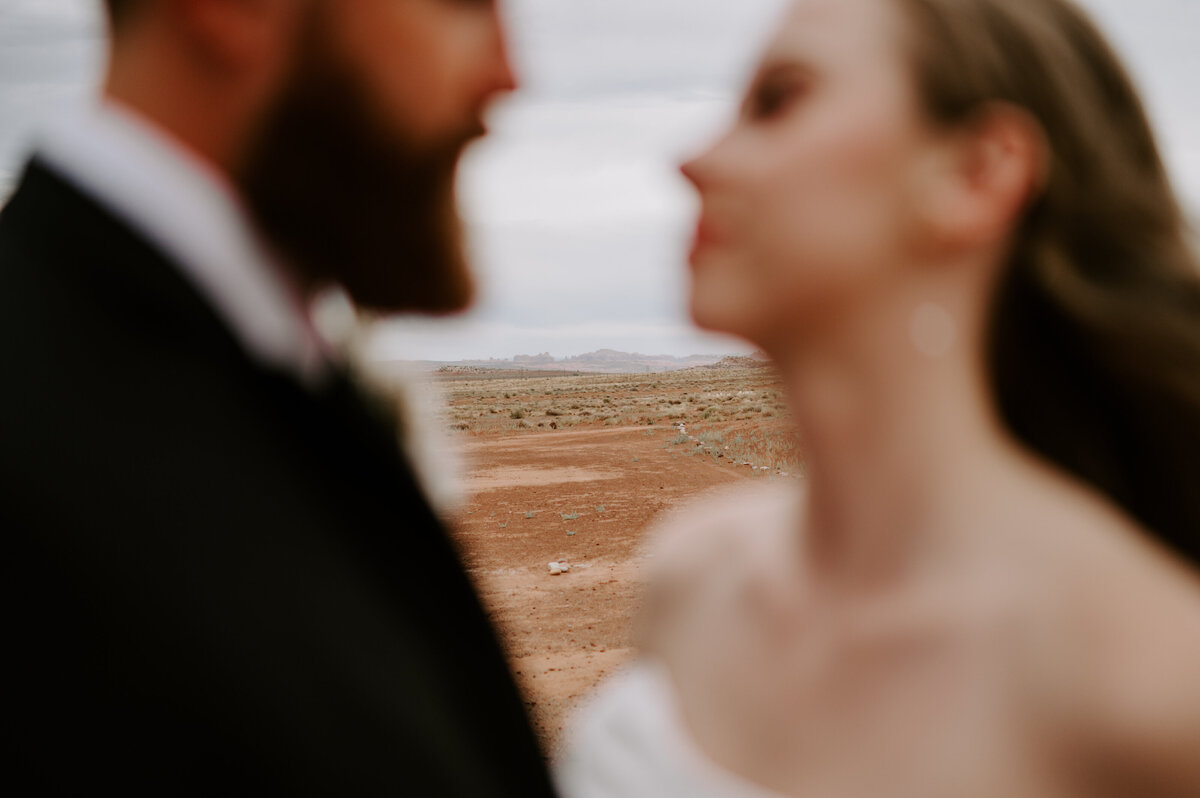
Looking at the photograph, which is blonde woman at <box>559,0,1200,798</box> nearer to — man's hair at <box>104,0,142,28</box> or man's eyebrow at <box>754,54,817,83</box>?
man's eyebrow at <box>754,54,817,83</box>

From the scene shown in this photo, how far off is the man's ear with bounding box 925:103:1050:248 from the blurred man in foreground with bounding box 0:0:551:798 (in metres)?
0.73

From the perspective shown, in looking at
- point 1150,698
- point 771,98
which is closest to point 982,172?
point 771,98

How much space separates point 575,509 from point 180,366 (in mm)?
12523

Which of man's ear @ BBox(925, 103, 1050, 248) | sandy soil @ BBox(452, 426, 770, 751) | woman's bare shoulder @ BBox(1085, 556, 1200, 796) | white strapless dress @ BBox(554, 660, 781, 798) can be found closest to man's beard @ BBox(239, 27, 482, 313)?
man's ear @ BBox(925, 103, 1050, 248)

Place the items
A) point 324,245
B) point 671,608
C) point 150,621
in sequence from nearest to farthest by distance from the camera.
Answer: point 150,621, point 324,245, point 671,608

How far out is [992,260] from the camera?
1573 millimetres

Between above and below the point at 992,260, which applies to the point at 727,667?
below

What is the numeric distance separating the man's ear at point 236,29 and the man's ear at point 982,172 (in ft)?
3.16

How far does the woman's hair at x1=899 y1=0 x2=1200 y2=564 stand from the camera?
149cm

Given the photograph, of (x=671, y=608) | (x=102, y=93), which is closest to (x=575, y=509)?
(x=671, y=608)

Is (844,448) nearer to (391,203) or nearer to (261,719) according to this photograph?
(391,203)

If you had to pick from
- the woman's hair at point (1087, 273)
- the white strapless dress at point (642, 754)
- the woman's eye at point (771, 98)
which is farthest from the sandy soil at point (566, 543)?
the woman's eye at point (771, 98)

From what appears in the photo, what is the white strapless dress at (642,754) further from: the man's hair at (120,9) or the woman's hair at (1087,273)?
the man's hair at (120,9)

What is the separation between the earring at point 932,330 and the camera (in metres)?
1.52
